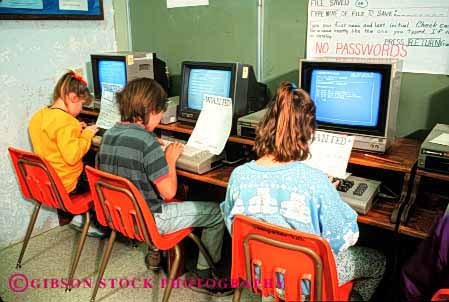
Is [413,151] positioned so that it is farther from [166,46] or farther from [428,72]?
[166,46]

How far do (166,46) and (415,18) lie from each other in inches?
58.1

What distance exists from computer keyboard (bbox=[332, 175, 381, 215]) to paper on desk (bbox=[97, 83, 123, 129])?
4.26ft

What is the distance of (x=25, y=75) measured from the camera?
234 centimetres

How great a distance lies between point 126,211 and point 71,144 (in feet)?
2.18

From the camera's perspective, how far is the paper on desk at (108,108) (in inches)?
88.8

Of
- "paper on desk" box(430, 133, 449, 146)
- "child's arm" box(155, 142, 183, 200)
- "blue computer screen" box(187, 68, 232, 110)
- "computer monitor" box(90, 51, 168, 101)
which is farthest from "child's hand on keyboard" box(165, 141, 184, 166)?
"paper on desk" box(430, 133, 449, 146)

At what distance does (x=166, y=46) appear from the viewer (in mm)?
2576

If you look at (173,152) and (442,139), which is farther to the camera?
(173,152)

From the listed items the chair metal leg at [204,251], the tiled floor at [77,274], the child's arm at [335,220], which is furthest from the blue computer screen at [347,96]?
the tiled floor at [77,274]

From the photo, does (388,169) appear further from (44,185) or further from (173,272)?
(44,185)

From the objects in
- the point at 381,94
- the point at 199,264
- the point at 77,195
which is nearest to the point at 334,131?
the point at 381,94

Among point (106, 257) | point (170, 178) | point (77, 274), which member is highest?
point (170, 178)

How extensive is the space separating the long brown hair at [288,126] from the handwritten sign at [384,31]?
2.42ft

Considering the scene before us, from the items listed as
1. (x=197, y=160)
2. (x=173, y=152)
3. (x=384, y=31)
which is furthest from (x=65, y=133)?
(x=384, y=31)
